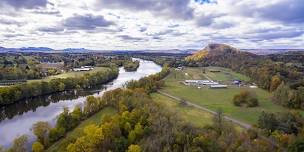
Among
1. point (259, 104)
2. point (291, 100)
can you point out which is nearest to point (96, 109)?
point (259, 104)

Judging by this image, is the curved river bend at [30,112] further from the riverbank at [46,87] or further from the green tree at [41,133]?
the green tree at [41,133]

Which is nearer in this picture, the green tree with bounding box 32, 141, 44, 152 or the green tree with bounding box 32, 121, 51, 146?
the green tree with bounding box 32, 141, 44, 152

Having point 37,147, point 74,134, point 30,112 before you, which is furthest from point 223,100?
point 37,147

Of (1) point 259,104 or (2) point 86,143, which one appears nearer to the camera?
(2) point 86,143

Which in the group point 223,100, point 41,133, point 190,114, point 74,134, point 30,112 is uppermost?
point 41,133

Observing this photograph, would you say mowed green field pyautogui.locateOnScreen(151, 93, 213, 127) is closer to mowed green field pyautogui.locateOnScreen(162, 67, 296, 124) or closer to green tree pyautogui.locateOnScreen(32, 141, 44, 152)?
mowed green field pyautogui.locateOnScreen(162, 67, 296, 124)

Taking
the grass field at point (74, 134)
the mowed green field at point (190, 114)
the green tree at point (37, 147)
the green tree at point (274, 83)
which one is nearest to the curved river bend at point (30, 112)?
the grass field at point (74, 134)

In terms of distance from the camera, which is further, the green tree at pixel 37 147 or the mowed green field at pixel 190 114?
the mowed green field at pixel 190 114

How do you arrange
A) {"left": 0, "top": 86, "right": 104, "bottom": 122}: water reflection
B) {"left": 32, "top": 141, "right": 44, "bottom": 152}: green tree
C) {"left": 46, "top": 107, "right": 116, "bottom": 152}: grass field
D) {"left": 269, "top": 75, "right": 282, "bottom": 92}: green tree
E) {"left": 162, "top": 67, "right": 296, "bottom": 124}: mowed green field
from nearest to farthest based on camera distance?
1. {"left": 32, "top": 141, "right": 44, "bottom": 152}: green tree
2. {"left": 46, "top": 107, "right": 116, "bottom": 152}: grass field
3. {"left": 162, "top": 67, "right": 296, "bottom": 124}: mowed green field
4. {"left": 0, "top": 86, "right": 104, "bottom": 122}: water reflection
5. {"left": 269, "top": 75, "right": 282, "bottom": 92}: green tree

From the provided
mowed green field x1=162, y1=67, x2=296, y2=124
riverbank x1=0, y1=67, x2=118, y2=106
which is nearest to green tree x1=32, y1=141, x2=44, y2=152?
mowed green field x1=162, y1=67, x2=296, y2=124

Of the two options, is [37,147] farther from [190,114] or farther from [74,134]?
[190,114]

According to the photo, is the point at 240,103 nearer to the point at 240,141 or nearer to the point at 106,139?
the point at 240,141
